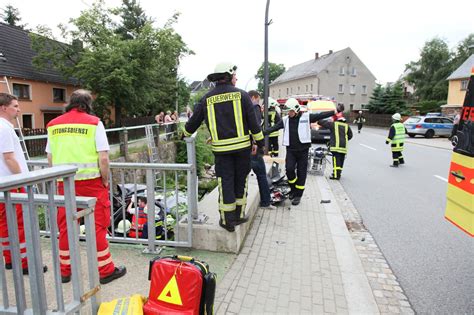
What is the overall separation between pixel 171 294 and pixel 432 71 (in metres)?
66.1

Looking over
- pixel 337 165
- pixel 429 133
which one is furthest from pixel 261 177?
pixel 429 133

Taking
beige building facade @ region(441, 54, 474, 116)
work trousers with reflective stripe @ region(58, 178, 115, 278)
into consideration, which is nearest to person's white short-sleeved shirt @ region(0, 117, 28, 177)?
work trousers with reflective stripe @ region(58, 178, 115, 278)

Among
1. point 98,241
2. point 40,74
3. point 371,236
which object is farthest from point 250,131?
point 40,74

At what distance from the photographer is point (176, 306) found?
8.46 ft

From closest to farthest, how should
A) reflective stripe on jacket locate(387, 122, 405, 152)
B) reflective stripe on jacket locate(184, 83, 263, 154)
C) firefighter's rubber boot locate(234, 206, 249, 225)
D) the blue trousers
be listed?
reflective stripe on jacket locate(184, 83, 263, 154), firefighter's rubber boot locate(234, 206, 249, 225), the blue trousers, reflective stripe on jacket locate(387, 122, 405, 152)

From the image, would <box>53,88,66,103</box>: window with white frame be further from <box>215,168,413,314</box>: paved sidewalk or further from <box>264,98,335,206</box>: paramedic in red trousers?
<box>215,168,413,314</box>: paved sidewalk

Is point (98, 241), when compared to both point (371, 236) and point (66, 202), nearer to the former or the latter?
point (66, 202)

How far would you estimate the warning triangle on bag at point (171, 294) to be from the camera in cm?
259

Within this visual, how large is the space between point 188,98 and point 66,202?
3866 centimetres

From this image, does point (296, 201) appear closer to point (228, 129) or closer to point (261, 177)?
point (261, 177)

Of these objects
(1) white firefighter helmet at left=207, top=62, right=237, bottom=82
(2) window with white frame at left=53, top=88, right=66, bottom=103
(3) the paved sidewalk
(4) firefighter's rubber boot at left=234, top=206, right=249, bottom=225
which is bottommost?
(3) the paved sidewalk

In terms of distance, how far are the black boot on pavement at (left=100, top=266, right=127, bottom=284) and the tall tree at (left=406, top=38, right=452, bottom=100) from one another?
59.4 m

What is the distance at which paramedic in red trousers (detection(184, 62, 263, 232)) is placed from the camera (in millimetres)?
3906

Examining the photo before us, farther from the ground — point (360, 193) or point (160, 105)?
point (160, 105)
